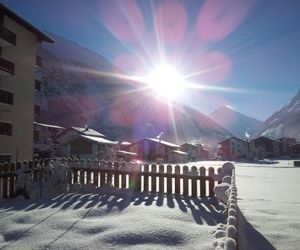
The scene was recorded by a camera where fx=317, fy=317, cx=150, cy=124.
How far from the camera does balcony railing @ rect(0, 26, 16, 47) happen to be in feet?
84.9

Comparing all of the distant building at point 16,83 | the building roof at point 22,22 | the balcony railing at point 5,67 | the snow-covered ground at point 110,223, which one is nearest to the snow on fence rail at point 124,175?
the snow-covered ground at point 110,223

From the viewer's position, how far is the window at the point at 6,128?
26.3m

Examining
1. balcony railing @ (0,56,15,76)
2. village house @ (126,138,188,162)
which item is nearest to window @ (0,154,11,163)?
balcony railing @ (0,56,15,76)

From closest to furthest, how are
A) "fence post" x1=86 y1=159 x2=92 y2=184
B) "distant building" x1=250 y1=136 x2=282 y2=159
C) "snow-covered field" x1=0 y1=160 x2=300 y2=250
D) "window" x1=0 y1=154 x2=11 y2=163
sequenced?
"snow-covered field" x1=0 y1=160 x2=300 y2=250, "fence post" x1=86 y1=159 x2=92 y2=184, "window" x1=0 y1=154 x2=11 y2=163, "distant building" x1=250 y1=136 x2=282 y2=159

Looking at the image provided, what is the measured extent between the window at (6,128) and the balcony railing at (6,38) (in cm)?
692

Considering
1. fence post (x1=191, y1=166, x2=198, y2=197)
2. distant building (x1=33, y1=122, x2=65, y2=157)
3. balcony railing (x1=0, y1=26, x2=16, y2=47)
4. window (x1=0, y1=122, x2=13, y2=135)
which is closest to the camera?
fence post (x1=191, y1=166, x2=198, y2=197)

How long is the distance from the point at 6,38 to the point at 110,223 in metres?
24.6

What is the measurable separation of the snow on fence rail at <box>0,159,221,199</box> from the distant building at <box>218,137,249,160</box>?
91.5m

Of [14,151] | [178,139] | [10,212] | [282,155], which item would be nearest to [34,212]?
[10,212]

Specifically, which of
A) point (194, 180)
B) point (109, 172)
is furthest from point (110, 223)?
point (109, 172)

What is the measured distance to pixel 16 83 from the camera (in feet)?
98.4

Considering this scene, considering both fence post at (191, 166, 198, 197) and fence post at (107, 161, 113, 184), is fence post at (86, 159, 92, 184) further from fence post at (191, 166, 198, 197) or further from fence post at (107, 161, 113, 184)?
fence post at (191, 166, 198, 197)

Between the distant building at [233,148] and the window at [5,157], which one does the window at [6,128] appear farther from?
the distant building at [233,148]

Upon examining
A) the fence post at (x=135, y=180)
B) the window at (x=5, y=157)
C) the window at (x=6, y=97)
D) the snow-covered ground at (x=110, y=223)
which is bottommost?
the snow-covered ground at (x=110, y=223)
